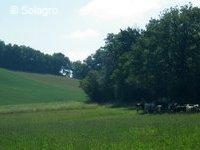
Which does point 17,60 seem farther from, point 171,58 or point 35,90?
point 171,58

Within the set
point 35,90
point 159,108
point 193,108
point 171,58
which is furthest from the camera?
point 35,90

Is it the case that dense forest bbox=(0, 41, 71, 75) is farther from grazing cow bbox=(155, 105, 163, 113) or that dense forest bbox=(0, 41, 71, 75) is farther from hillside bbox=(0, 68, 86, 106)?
grazing cow bbox=(155, 105, 163, 113)

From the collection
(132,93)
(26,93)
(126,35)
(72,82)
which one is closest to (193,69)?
(132,93)

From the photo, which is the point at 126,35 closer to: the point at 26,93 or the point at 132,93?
the point at 132,93

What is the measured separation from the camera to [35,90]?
13025 cm

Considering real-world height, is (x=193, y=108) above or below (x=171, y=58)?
below

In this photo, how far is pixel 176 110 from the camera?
50.8 m

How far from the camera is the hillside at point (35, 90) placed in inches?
4370

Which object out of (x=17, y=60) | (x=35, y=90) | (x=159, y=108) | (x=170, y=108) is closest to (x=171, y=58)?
(x=159, y=108)

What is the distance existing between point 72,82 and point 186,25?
104 meters

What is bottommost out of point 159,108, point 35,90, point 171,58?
point 159,108

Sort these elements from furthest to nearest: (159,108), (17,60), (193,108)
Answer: (17,60) < (159,108) < (193,108)

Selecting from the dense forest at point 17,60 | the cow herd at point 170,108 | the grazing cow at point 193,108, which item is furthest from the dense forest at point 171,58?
the dense forest at point 17,60

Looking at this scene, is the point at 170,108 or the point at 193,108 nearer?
the point at 193,108
